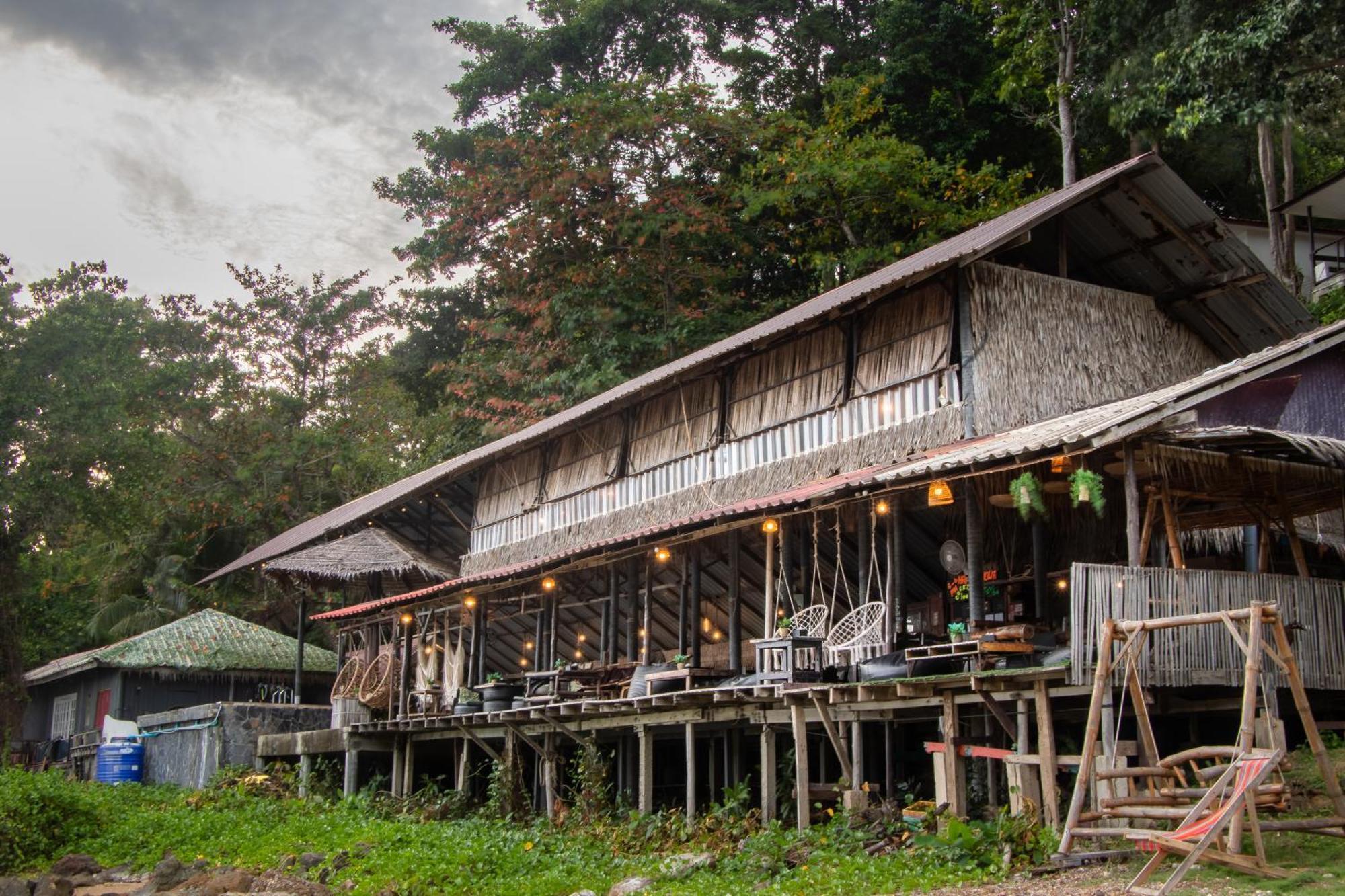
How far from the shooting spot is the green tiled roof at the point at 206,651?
26938mm

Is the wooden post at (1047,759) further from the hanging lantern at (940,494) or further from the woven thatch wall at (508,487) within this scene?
the woven thatch wall at (508,487)

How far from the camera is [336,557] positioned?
77.4 feet

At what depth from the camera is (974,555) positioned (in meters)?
12.6

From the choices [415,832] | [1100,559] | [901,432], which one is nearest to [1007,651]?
[1100,559]

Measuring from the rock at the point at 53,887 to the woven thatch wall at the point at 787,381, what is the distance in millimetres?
9883

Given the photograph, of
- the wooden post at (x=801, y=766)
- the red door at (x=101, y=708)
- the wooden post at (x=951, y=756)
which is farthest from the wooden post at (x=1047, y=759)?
the red door at (x=101, y=708)

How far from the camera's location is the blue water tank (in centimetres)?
2584

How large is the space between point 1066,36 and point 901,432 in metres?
12.9

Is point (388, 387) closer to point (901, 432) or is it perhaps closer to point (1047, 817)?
point (901, 432)

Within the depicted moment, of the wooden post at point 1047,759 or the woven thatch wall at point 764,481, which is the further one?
the woven thatch wall at point 764,481

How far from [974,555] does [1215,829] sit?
14.3ft

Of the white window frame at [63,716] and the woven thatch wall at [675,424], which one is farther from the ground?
the woven thatch wall at [675,424]

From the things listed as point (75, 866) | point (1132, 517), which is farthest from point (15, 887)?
point (1132, 517)

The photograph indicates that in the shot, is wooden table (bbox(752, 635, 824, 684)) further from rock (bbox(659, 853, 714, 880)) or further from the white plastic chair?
rock (bbox(659, 853, 714, 880))
